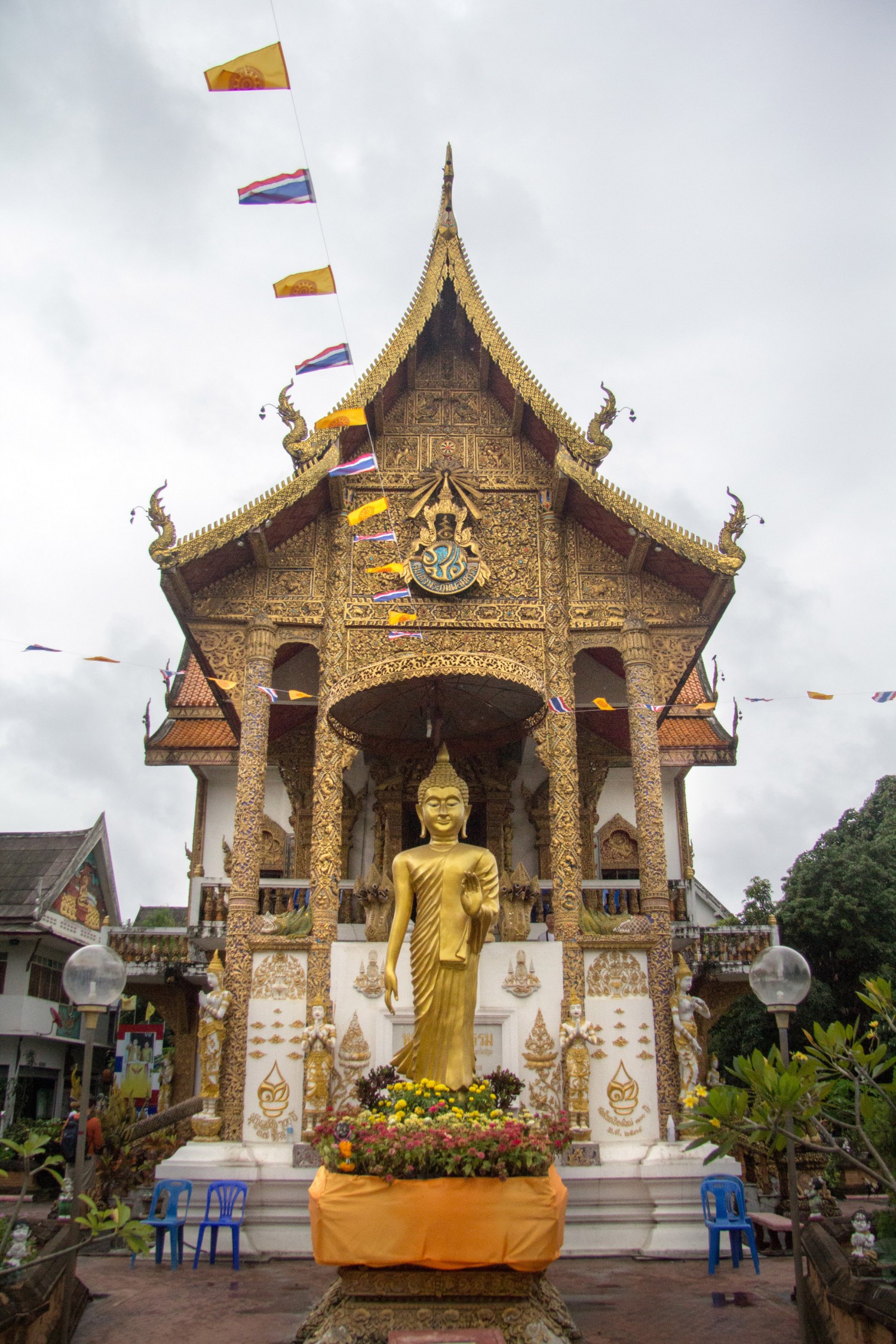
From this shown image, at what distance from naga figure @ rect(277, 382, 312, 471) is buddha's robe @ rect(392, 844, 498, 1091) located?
5459 millimetres

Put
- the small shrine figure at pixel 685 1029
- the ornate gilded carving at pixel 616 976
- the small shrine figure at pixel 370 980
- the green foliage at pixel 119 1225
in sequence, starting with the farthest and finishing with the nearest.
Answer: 1. the ornate gilded carving at pixel 616 976
2. the small shrine figure at pixel 370 980
3. the small shrine figure at pixel 685 1029
4. the green foliage at pixel 119 1225

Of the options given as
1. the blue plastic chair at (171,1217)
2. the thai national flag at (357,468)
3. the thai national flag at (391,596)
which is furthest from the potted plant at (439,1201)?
the thai national flag at (357,468)

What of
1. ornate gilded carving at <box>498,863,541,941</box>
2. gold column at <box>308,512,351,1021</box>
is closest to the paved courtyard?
gold column at <box>308,512,351,1021</box>

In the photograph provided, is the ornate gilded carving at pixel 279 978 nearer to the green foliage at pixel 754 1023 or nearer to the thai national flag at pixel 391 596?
the thai national flag at pixel 391 596

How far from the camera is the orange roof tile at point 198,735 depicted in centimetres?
1595

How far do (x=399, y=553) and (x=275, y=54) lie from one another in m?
5.23

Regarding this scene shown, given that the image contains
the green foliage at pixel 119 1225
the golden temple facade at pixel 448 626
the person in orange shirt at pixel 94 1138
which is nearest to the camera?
the green foliage at pixel 119 1225

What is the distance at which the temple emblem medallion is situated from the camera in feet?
36.4

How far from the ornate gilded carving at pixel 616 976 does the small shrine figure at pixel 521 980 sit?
1.74ft

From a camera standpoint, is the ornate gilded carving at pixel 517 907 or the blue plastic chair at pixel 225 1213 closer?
the blue plastic chair at pixel 225 1213

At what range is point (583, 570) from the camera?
11391 mm

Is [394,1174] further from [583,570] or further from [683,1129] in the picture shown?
[583,570]

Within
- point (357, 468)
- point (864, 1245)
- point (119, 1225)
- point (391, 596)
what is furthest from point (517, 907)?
point (119, 1225)

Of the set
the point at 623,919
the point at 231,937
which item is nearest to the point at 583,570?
the point at 623,919
